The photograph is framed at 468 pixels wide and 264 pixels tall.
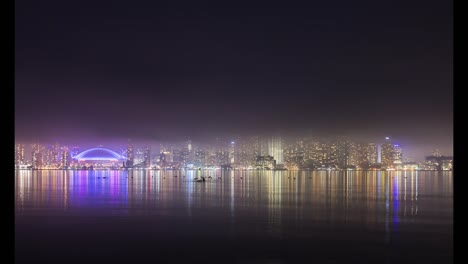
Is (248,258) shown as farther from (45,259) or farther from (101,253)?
(45,259)

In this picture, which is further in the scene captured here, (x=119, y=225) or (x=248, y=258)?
(x=119, y=225)

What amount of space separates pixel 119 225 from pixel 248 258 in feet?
40.8

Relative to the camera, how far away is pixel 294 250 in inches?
801

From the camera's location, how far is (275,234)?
81.2 feet
